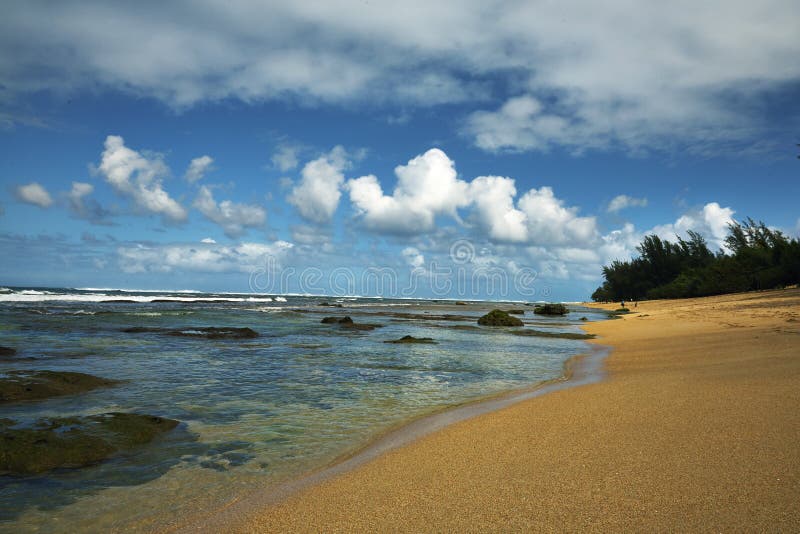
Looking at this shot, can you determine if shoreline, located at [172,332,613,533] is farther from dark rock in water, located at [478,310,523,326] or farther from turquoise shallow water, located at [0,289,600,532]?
dark rock in water, located at [478,310,523,326]

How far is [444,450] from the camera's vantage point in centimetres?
489

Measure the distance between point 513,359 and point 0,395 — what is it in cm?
1182

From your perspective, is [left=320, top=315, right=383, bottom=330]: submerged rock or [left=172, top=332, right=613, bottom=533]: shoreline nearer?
[left=172, top=332, right=613, bottom=533]: shoreline

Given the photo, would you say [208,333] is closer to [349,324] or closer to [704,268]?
[349,324]

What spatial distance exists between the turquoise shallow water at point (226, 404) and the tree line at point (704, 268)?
43721 millimetres

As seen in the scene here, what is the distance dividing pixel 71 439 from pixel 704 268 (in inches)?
3265

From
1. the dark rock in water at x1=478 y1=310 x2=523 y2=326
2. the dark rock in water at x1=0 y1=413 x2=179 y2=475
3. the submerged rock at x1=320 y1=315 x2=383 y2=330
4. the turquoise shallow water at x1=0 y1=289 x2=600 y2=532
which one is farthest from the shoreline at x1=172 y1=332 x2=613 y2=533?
the dark rock in water at x1=478 y1=310 x2=523 y2=326

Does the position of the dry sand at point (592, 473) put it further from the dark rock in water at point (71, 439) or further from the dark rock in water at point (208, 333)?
the dark rock in water at point (208, 333)

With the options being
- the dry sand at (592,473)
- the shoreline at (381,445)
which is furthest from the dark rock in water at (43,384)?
the dry sand at (592,473)

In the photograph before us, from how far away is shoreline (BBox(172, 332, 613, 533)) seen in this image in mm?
3498

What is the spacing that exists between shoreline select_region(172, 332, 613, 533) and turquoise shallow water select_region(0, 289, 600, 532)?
165mm

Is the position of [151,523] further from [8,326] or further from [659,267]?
[659,267]

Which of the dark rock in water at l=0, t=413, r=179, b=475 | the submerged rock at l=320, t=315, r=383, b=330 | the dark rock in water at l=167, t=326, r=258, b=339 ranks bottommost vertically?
the submerged rock at l=320, t=315, r=383, b=330

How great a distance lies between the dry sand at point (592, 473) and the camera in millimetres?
3039
